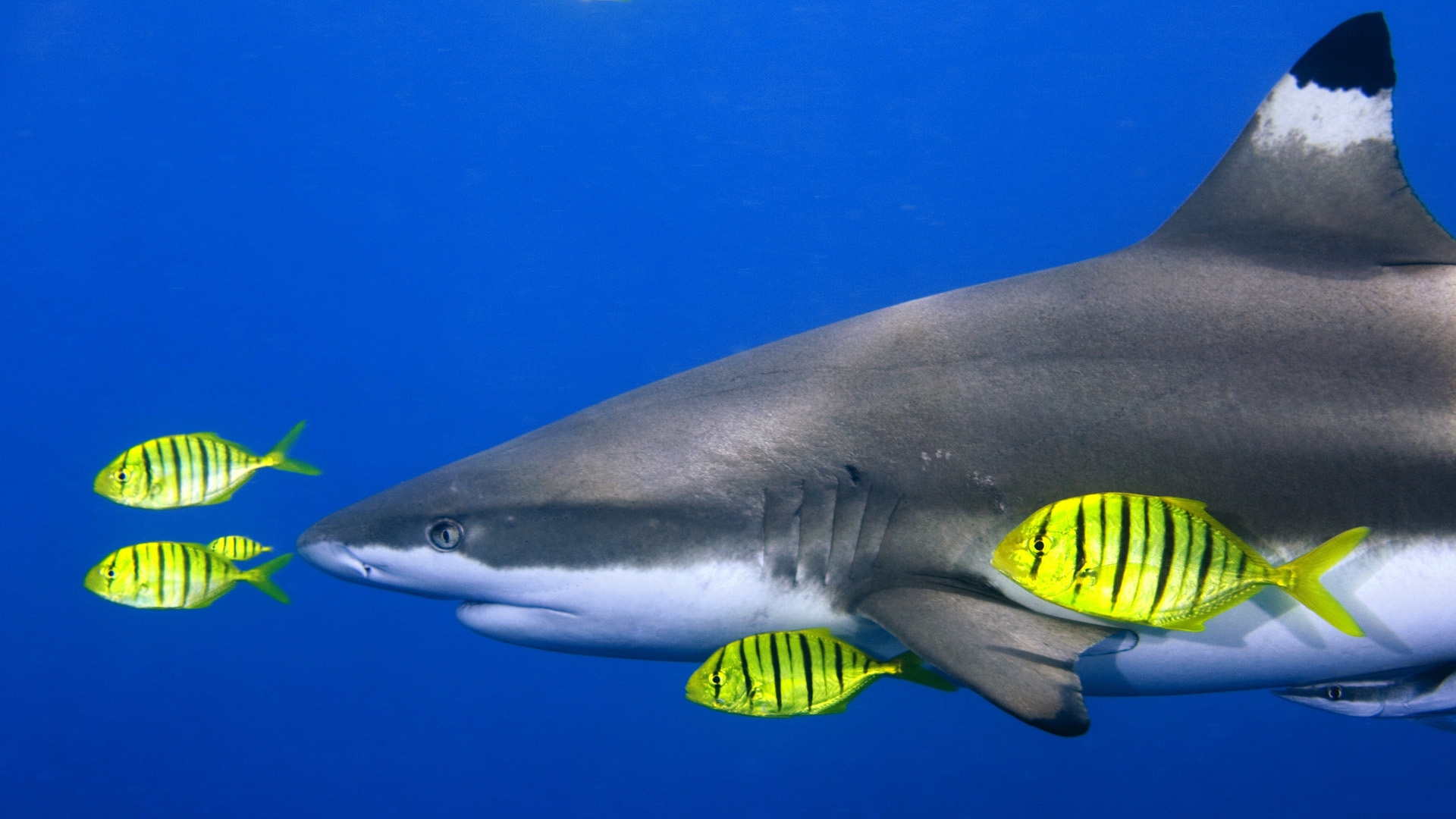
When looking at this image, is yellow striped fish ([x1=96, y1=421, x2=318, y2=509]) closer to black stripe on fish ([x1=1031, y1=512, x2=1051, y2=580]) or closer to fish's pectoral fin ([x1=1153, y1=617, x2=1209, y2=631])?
black stripe on fish ([x1=1031, y1=512, x2=1051, y2=580])

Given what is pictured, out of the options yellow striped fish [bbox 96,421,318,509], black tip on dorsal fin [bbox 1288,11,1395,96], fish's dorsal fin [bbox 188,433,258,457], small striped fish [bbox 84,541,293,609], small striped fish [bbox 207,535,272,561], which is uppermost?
black tip on dorsal fin [bbox 1288,11,1395,96]

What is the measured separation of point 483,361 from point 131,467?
46.6 feet

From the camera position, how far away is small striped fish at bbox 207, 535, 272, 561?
3256 millimetres

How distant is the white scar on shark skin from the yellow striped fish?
3402 mm

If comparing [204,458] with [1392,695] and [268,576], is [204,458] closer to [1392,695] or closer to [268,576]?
[268,576]

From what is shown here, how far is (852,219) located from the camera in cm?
1762

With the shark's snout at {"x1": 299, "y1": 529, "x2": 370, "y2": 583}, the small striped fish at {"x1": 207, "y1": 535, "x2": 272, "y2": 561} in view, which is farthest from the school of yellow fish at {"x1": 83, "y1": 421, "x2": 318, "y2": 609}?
the shark's snout at {"x1": 299, "y1": 529, "x2": 370, "y2": 583}

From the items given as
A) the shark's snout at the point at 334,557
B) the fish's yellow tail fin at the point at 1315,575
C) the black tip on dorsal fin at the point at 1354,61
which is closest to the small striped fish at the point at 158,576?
the shark's snout at the point at 334,557

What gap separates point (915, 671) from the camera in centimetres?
173

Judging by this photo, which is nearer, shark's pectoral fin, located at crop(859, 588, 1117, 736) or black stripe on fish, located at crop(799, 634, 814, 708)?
shark's pectoral fin, located at crop(859, 588, 1117, 736)

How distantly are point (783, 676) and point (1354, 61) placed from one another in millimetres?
2057

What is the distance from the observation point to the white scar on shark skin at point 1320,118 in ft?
6.63

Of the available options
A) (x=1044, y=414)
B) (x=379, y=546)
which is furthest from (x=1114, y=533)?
(x=379, y=546)

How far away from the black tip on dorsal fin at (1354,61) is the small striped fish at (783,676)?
186 centimetres
